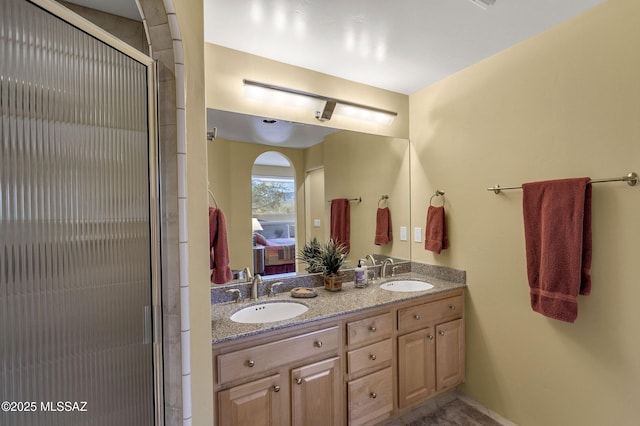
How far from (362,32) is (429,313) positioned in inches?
69.0

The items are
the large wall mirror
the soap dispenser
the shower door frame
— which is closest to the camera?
the shower door frame

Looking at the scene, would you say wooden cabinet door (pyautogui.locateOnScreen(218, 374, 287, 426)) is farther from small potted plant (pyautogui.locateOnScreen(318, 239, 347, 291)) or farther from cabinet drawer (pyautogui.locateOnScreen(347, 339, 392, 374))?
small potted plant (pyautogui.locateOnScreen(318, 239, 347, 291))

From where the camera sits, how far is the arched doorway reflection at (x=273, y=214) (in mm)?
1973

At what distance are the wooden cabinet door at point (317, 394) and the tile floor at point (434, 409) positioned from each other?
0.48 metres

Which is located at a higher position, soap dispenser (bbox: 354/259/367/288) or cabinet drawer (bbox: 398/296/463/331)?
soap dispenser (bbox: 354/259/367/288)

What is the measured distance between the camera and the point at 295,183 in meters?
2.12

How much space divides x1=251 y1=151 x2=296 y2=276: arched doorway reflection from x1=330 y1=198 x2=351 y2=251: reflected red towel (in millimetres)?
349

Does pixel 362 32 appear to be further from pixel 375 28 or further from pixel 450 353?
pixel 450 353

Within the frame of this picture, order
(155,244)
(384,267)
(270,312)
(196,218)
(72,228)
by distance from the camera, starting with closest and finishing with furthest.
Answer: (72,228)
(155,244)
(196,218)
(270,312)
(384,267)

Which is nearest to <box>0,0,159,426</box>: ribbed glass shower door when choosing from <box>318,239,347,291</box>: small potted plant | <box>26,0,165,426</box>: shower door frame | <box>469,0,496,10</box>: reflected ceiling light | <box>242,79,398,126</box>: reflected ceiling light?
<box>26,0,165,426</box>: shower door frame

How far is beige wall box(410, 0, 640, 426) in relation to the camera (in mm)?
1421

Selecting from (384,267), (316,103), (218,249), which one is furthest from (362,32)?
(384,267)

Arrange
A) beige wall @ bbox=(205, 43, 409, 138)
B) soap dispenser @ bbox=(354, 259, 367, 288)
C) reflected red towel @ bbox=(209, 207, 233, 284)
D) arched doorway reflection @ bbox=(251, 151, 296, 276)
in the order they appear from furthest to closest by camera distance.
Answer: soap dispenser @ bbox=(354, 259, 367, 288) < arched doorway reflection @ bbox=(251, 151, 296, 276) < beige wall @ bbox=(205, 43, 409, 138) < reflected red towel @ bbox=(209, 207, 233, 284)

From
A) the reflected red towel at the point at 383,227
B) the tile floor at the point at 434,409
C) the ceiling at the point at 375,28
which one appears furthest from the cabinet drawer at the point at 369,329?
the ceiling at the point at 375,28
